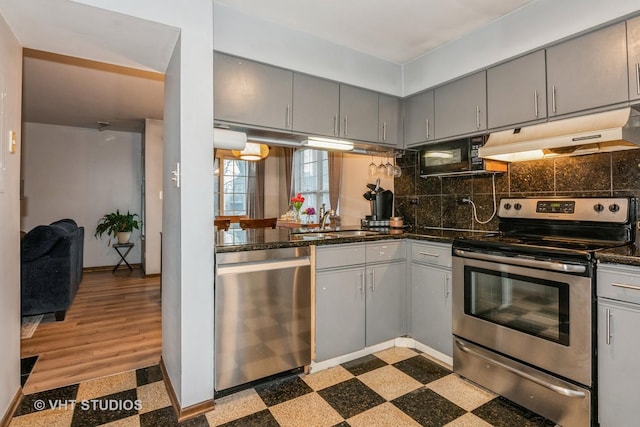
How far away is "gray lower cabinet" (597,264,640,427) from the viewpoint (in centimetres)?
157

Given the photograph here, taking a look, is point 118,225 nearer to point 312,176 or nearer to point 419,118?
point 312,176

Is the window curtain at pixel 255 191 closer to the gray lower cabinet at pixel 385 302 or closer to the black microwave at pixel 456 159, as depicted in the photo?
the black microwave at pixel 456 159

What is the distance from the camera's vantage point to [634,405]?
1570mm

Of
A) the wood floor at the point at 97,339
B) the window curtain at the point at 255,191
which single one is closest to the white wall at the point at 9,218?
the wood floor at the point at 97,339

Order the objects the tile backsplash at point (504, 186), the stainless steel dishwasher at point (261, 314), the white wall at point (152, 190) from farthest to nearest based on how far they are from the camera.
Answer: the white wall at point (152, 190) → the tile backsplash at point (504, 186) → the stainless steel dishwasher at point (261, 314)

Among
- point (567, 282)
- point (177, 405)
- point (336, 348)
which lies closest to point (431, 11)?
point (567, 282)

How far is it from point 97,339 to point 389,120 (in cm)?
315

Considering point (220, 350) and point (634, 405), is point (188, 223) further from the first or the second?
point (634, 405)

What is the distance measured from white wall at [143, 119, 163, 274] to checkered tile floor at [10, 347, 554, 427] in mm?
3346

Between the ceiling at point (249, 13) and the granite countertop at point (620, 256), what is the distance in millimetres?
1592

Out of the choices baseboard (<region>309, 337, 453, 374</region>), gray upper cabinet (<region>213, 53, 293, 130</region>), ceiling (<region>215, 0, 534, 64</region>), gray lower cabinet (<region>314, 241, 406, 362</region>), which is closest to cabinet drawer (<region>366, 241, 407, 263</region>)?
gray lower cabinet (<region>314, 241, 406, 362</region>)

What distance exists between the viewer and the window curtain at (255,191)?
Answer: 26.0ft

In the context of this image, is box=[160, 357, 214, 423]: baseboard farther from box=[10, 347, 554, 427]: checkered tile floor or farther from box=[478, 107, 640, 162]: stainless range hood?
box=[478, 107, 640, 162]: stainless range hood

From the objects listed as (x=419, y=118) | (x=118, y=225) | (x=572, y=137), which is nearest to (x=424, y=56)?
(x=419, y=118)
